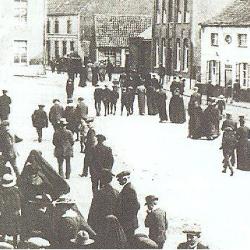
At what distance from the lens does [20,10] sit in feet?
81.8

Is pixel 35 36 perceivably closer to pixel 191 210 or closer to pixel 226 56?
pixel 226 56

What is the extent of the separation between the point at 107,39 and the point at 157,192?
64.6 ft

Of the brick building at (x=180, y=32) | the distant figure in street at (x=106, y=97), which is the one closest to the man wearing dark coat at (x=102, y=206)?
A: the distant figure in street at (x=106, y=97)

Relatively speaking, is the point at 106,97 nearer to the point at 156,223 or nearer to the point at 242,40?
the point at 242,40

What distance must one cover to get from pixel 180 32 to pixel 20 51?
330 inches

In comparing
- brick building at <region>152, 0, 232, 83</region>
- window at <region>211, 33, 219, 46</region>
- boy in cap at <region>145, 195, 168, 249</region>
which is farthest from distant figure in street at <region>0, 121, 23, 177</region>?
brick building at <region>152, 0, 232, 83</region>

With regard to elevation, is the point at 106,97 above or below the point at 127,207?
above

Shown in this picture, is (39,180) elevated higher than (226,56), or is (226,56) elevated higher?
(226,56)

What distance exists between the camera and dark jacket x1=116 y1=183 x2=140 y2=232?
7.88 metres

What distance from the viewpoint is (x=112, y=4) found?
32.9 metres

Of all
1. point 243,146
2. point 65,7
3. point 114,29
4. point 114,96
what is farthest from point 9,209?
point 65,7

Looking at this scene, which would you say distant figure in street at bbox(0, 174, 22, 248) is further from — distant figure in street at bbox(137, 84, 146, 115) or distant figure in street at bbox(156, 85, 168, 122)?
distant figure in street at bbox(137, 84, 146, 115)

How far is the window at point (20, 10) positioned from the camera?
24.2 m

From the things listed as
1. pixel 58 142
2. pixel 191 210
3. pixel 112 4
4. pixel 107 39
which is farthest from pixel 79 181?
pixel 112 4
